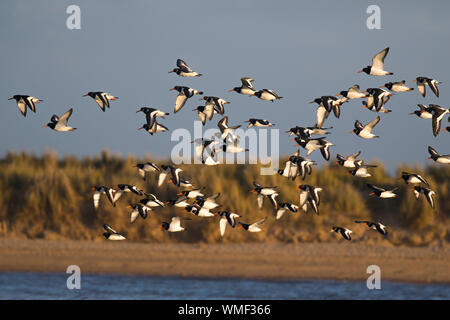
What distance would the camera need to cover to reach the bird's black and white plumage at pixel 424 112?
1825 cm

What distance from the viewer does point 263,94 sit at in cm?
1953

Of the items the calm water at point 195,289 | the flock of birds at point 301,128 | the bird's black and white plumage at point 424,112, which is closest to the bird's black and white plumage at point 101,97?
the flock of birds at point 301,128

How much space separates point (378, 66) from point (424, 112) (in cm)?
142

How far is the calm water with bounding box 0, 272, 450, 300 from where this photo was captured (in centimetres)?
1875

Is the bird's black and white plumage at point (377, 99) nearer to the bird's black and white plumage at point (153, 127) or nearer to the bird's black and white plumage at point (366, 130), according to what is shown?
the bird's black and white plumage at point (366, 130)

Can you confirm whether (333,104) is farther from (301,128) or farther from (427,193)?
(427,193)

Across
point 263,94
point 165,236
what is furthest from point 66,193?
point 263,94

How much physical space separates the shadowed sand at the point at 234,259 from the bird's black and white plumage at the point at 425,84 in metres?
4.46

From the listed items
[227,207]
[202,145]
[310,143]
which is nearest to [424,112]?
[310,143]

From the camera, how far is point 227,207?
23500 millimetres

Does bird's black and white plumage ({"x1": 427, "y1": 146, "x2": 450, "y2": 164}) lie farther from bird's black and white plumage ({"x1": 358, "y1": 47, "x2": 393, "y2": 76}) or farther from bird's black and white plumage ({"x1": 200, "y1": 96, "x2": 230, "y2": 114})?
bird's black and white plumage ({"x1": 200, "y1": 96, "x2": 230, "y2": 114})
